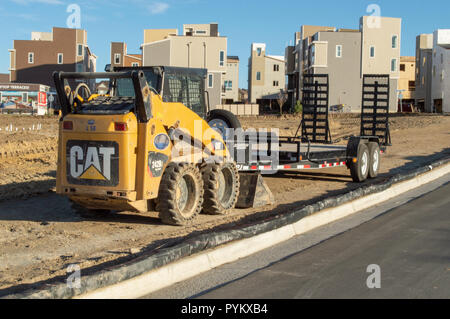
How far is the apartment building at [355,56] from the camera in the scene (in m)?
72.8

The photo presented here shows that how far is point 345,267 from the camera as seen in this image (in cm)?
727

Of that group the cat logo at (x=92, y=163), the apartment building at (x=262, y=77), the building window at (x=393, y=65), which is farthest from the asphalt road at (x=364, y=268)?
the apartment building at (x=262, y=77)

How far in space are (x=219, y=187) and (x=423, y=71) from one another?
81782 mm

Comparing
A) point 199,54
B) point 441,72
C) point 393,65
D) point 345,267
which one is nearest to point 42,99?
point 199,54

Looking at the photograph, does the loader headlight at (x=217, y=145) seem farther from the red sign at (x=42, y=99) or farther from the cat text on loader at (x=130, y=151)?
the red sign at (x=42, y=99)

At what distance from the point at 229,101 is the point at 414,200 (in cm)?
8608

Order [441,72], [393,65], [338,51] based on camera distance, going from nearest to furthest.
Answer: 1. [441,72]
2. [393,65]
3. [338,51]

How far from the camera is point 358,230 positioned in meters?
9.78

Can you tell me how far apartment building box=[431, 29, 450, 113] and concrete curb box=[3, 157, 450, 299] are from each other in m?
60.1

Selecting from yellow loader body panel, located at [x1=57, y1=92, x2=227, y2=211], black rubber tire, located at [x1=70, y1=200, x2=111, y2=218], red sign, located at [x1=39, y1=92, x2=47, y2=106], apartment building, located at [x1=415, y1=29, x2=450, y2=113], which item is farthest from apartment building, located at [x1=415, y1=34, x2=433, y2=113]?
yellow loader body panel, located at [x1=57, y1=92, x2=227, y2=211]

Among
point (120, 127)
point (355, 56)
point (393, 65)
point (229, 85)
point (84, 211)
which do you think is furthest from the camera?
point (229, 85)

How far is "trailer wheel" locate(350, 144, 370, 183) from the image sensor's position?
53.7 ft

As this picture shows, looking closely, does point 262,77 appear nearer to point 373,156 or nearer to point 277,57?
point 277,57

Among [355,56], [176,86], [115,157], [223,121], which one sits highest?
[355,56]
